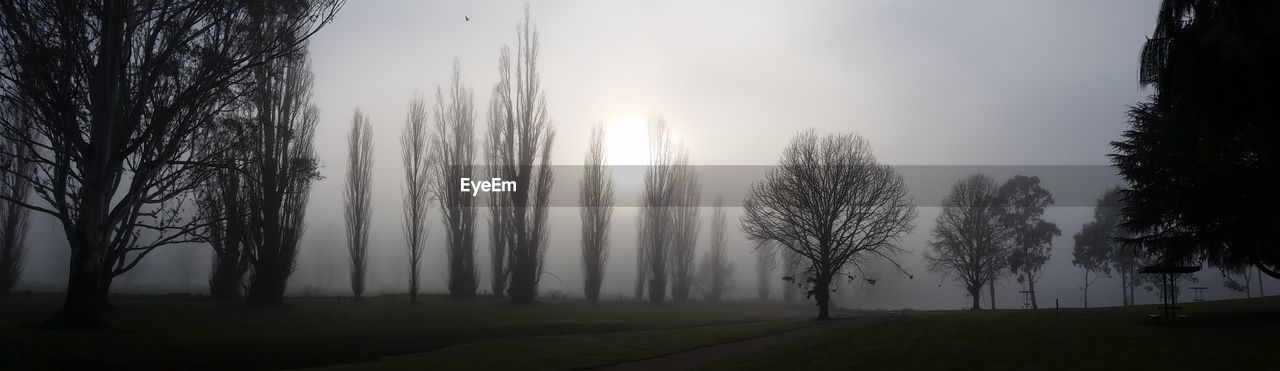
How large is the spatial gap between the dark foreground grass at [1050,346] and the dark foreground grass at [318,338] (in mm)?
4530

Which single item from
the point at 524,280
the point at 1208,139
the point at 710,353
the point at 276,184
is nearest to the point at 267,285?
the point at 276,184

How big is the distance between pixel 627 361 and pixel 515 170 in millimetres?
33436

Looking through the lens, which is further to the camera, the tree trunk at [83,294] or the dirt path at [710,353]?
the tree trunk at [83,294]

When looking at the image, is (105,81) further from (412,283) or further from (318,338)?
(412,283)

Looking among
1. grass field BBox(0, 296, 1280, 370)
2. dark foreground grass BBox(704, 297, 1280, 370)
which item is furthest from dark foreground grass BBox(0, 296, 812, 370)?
dark foreground grass BBox(704, 297, 1280, 370)

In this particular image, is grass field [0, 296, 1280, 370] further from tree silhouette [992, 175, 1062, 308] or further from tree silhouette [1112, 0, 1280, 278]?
tree silhouette [992, 175, 1062, 308]

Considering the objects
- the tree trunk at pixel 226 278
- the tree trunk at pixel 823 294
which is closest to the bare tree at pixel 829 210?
the tree trunk at pixel 823 294

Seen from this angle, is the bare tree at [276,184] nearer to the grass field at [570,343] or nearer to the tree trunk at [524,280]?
the grass field at [570,343]

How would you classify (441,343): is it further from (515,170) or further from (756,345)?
(515,170)

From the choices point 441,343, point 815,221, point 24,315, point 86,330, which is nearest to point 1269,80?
point 441,343

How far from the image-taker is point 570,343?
966 inches

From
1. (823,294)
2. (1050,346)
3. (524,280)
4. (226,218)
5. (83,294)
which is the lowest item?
(1050,346)

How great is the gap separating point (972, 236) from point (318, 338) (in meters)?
49.7

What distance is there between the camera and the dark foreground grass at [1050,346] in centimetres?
1727
